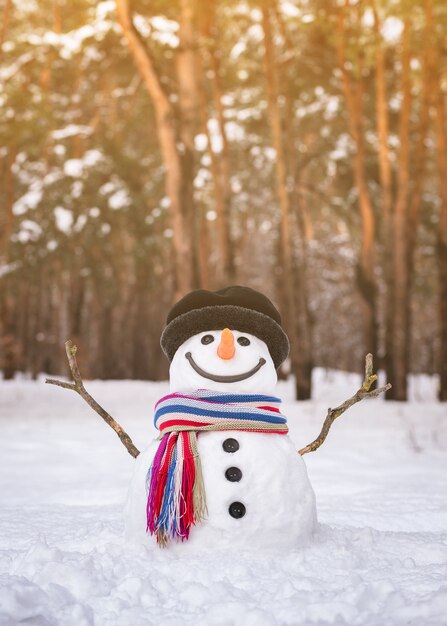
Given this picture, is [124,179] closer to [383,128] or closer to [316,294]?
[383,128]

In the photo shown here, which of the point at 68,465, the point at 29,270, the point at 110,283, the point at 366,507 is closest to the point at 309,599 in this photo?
the point at 366,507

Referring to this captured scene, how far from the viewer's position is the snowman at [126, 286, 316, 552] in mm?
2582

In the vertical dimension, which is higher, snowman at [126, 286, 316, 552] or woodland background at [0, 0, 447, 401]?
woodland background at [0, 0, 447, 401]

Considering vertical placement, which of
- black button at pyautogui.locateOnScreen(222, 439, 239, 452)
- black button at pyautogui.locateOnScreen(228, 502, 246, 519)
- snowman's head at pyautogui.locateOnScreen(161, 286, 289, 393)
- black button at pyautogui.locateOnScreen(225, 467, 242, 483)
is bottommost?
black button at pyautogui.locateOnScreen(228, 502, 246, 519)

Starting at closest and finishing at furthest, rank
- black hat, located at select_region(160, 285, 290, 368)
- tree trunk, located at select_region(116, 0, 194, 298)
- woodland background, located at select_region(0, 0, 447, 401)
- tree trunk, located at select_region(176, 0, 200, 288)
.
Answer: black hat, located at select_region(160, 285, 290, 368)
tree trunk, located at select_region(116, 0, 194, 298)
tree trunk, located at select_region(176, 0, 200, 288)
woodland background, located at select_region(0, 0, 447, 401)

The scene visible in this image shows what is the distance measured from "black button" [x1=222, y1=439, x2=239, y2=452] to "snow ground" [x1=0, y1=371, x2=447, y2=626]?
0.40m

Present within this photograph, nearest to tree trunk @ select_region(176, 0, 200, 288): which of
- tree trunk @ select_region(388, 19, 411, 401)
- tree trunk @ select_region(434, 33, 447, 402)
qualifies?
tree trunk @ select_region(388, 19, 411, 401)

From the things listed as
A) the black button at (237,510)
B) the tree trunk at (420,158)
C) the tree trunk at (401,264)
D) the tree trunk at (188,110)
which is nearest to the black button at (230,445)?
the black button at (237,510)

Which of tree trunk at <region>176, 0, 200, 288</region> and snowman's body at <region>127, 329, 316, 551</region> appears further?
tree trunk at <region>176, 0, 200, 288</region>

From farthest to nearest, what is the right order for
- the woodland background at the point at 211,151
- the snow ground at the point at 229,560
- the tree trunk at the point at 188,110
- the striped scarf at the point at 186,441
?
the woodland background at the point at 211,151 → the tree trunk at the point at 188,110 → the striped scarf at the point at 186,441 → the snow ground at the point at 229,560

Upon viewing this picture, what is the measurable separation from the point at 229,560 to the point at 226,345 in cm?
83

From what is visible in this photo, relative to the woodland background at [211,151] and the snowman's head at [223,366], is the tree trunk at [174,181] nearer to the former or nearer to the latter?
the woodland background at [211,151]

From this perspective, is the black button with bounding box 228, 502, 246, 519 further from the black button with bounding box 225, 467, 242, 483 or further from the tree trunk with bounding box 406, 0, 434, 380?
the tree trunk with bounding box 406, 0, 434, 380

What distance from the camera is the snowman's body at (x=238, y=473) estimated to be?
259cm
